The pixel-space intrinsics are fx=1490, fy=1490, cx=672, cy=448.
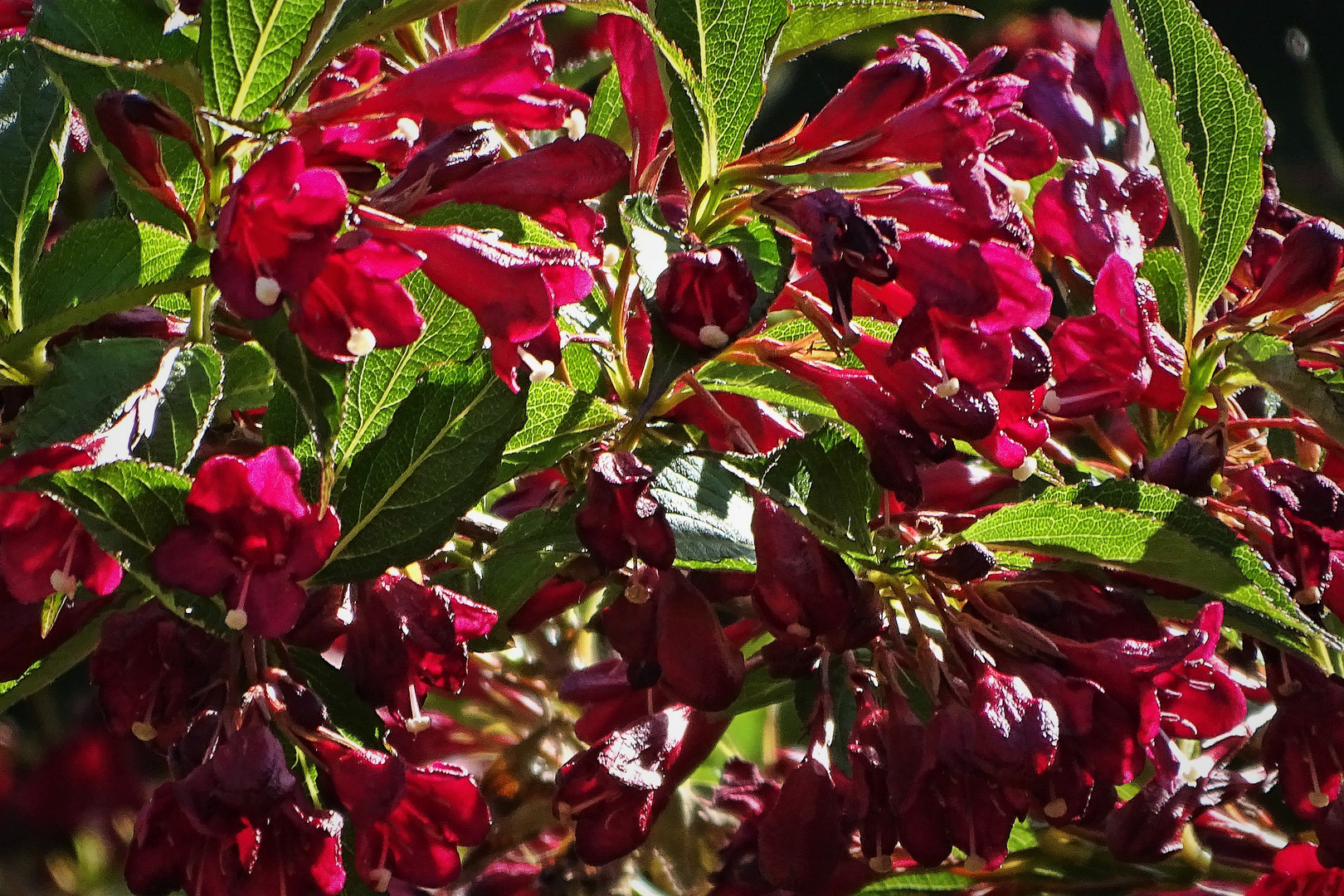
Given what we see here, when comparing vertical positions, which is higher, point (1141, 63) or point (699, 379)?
point (1141, 63)

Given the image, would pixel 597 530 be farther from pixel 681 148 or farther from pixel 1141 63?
pixel 1141 63

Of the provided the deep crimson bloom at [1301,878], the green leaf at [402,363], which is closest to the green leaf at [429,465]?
the green leaf at [402,363]

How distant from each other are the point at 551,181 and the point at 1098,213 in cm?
56

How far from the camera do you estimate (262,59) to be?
1.05m

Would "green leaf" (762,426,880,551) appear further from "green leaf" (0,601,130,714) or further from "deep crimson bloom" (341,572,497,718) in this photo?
"green leaf" (0,601,130,714)

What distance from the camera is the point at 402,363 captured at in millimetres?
1115

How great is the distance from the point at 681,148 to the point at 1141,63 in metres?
0.43

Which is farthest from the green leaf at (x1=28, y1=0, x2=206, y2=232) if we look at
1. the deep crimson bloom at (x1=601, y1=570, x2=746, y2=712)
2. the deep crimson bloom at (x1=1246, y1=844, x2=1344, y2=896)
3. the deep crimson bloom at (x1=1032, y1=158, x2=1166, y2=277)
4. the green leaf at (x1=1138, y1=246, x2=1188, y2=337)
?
the deep crimson bloom at (x1=1246, y1=844, x2=1344, y2=896)

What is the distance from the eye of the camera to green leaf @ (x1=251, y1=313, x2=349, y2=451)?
0.99m

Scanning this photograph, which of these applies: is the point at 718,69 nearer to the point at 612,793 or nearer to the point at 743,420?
the point at 743,420

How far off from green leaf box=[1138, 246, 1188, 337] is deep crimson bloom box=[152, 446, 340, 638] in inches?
33.1

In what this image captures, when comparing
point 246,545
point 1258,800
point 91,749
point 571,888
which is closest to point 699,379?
point 246,545

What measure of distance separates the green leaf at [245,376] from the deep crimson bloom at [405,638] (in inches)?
7.0

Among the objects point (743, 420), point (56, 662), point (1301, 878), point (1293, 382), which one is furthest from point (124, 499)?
point (1301, 878)
